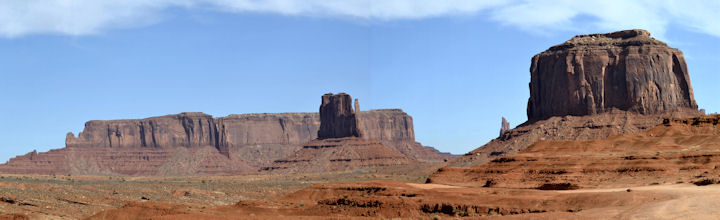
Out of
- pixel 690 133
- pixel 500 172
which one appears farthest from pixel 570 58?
pixel 500 172

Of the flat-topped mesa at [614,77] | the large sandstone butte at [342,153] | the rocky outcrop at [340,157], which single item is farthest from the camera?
the large sandstone butte at [342,153]

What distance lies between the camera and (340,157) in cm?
17588

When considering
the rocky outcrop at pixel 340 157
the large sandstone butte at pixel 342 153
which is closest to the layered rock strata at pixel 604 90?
the rocky outcrop at pixel 340 157

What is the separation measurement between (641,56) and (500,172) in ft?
173

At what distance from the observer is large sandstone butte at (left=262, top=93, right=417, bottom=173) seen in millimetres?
170500

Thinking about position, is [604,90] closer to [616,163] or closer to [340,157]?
[616,163]

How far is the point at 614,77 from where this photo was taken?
384ft

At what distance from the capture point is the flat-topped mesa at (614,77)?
114375 mm

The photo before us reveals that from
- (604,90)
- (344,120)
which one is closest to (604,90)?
(604,90)

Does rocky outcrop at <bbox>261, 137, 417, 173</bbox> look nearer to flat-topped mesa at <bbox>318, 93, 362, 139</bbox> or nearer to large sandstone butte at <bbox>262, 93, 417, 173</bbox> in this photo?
large sandstone butte at <bbox>262, 93, 417, 173</bbox>

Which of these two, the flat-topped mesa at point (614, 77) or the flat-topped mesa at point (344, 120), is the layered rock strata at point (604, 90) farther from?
the flat-topped mesa at point (344, 120)

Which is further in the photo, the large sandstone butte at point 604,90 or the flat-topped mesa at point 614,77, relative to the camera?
the flat-topped mesa at point 614,77

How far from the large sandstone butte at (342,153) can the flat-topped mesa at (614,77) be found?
52659 millimetres

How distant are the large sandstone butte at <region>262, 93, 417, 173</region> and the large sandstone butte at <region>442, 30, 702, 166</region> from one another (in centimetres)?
5024
